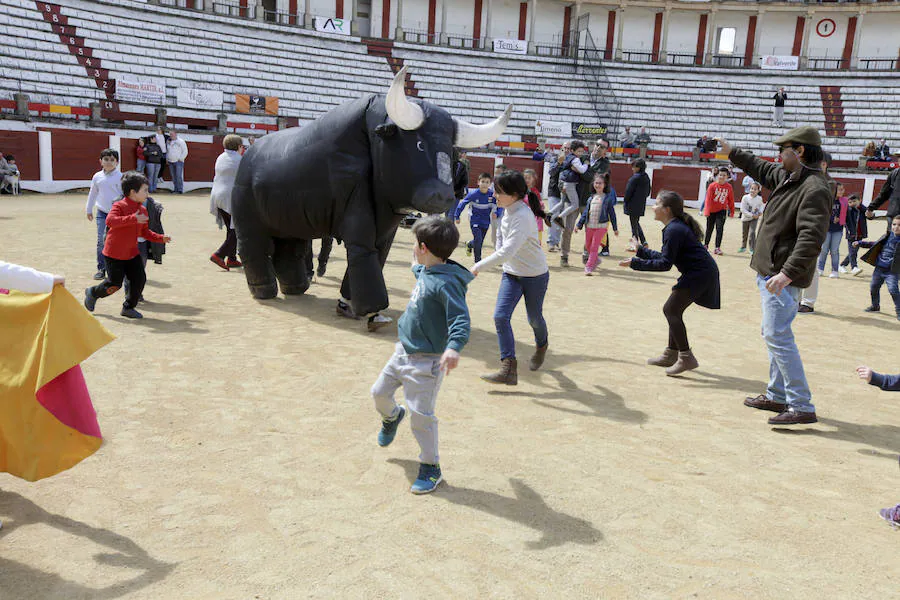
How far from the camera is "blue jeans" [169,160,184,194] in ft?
60.3

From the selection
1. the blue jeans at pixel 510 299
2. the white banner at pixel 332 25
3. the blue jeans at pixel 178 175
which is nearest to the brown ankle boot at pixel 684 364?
the blue jeans at pixel 510 299

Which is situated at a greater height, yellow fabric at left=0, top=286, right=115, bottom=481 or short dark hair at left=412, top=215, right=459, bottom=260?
short dark hair at left=412, top=215, right=459, bottom=260

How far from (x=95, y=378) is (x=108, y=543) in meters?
2.08

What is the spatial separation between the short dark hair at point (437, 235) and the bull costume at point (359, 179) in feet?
8.06

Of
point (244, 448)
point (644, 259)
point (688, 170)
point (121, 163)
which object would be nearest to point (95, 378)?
point (244, 448)

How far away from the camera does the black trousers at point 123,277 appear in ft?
19.3

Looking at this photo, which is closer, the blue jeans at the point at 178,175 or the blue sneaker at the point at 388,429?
the blue sneaker at the point at 388,429

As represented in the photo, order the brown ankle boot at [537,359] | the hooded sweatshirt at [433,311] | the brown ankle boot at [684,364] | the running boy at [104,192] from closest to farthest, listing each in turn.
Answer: the hooded sweatshirt at [433,311] → the brown ankle boot at [537,359] → the brown ankle boot at [684,364] → the running boy at [104,192]

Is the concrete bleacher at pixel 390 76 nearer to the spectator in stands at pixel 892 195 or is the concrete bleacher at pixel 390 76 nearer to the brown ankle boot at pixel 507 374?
the brown ankle boot at pixel 507 374

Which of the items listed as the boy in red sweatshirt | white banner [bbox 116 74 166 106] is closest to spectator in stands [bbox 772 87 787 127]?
the boy in red sweatshirt

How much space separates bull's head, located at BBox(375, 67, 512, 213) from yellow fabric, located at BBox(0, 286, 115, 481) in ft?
10.7

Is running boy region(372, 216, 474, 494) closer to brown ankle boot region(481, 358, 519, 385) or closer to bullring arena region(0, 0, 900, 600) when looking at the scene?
bullring arena region(0, 0, 900, 600)

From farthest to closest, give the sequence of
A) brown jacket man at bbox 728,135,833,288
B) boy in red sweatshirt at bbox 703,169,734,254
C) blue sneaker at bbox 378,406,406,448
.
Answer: boy in red sweatshirt at bbox 703,169,734,254 < brown jacket man at bbox 728,135,833,288 < blue sneaker at bbox 378,406,406,448

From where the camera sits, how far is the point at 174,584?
252cm
